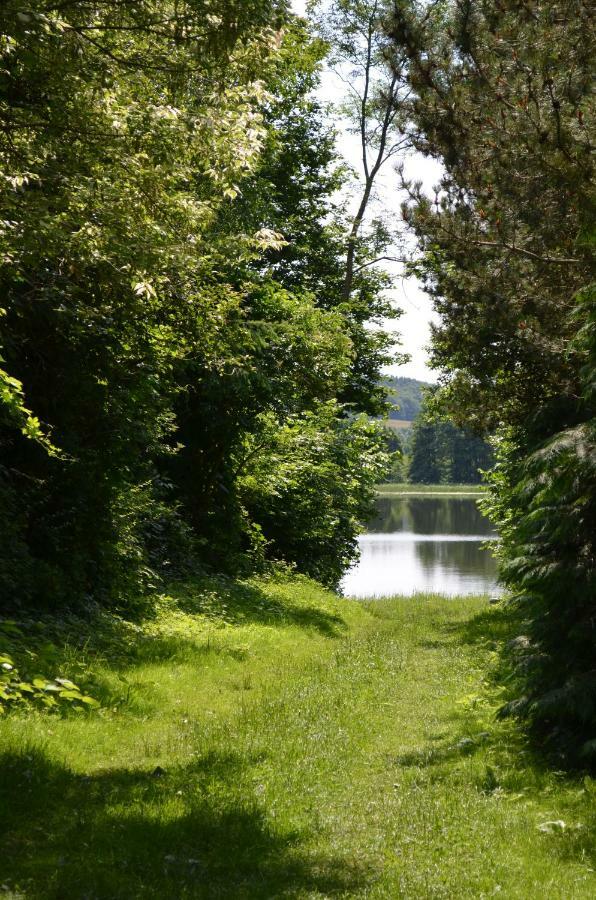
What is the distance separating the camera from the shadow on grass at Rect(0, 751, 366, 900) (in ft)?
16.5

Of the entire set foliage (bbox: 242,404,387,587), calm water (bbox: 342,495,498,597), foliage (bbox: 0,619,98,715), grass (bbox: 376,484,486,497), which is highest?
foliage (bbox: 242,404,387,587)

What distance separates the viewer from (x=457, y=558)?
44969 millimetres

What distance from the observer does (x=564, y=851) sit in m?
5.50

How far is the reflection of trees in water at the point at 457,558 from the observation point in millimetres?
39344

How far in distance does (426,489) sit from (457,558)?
106 meters

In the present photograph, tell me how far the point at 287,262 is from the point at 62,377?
21063 mm

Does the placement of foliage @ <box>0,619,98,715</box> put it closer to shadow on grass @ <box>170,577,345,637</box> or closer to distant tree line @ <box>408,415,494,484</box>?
shadow on grass @ <box>170,577,345,637</box>

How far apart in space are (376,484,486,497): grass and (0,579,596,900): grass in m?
127

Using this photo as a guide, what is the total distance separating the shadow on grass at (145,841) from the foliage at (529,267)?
250cm

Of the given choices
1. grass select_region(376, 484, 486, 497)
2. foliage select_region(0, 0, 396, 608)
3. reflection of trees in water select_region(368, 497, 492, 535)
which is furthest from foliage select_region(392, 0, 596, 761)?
grass select_region(376, 484, 486, 497)

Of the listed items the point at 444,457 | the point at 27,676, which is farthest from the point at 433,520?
the point at 444,457

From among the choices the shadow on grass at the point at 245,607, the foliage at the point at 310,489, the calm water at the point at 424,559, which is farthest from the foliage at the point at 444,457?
the shadow on grass at the point at 245,607

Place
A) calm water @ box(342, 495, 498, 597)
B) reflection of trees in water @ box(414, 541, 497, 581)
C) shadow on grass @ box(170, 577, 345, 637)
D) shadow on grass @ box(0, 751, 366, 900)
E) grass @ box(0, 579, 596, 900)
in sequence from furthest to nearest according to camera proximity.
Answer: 1. reflection of trees in water @ box(414, 541, 497, 581)
2. calm water @ box(342, 495, 498, 597)
3. shadow on grass @ box(170, 577, 345, 637)
4. grass @ box(0, 579, 596, 900)
5. shadow on grass @ box(0, 751, 366, 900)

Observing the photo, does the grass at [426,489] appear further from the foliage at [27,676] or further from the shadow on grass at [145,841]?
the shadow on grass at [145,841]
